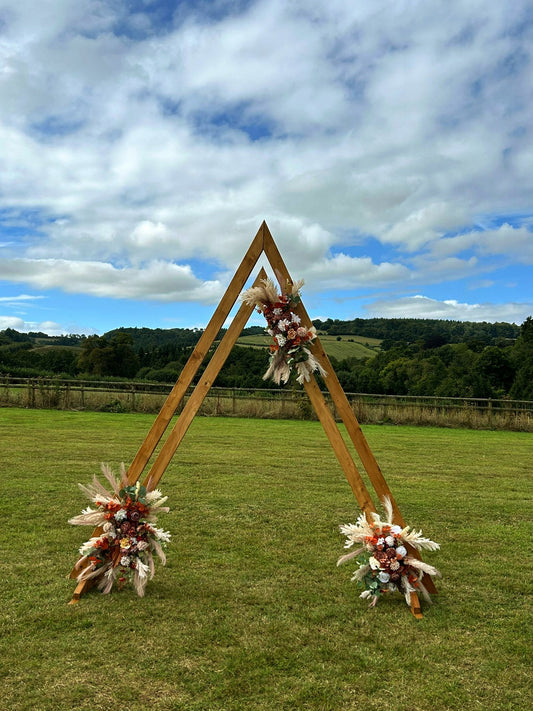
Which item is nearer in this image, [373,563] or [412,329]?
[373,563]

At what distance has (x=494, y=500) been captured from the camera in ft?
26.0

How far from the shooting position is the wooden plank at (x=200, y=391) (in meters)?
4.54

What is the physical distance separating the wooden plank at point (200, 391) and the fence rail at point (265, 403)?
15939 millimetres

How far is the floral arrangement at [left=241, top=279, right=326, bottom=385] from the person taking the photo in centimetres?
446

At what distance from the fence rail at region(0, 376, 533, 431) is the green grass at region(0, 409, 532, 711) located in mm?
11881

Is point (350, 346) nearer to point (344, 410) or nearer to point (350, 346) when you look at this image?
point (350, 346)

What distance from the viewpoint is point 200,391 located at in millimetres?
4641

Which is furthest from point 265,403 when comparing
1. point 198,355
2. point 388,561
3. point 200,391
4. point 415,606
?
point 415,606

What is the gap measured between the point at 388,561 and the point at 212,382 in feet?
6.46

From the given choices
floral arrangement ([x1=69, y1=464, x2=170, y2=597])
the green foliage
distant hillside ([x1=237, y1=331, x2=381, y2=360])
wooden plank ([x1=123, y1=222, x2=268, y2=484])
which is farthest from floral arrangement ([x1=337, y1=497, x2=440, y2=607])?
distant hillside ([x1=237, y1=331, x2=381, y2=360])

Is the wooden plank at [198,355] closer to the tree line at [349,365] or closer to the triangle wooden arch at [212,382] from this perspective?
the triangle wooden arch at [212,382]

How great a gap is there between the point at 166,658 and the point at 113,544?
1285mm

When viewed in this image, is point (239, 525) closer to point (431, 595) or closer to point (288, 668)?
point (431, 595)

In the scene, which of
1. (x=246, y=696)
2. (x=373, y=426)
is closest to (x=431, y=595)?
(x=246, y=696)
